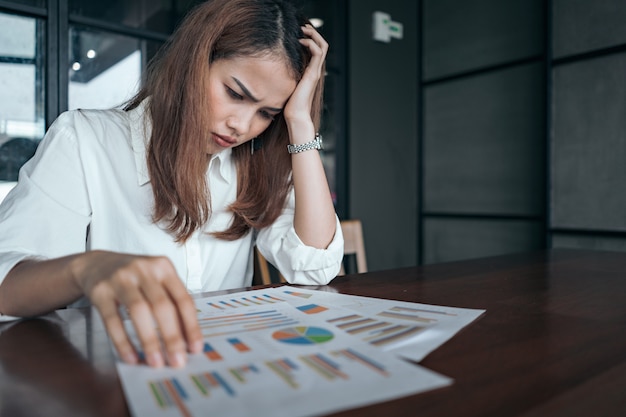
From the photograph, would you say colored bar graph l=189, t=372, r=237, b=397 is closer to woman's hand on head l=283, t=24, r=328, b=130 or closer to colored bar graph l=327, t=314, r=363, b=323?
colored bar graph l=327, t=314, r=363, b=323

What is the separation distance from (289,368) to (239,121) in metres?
0.72

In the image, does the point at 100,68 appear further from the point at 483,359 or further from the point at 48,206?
the point at 483,359

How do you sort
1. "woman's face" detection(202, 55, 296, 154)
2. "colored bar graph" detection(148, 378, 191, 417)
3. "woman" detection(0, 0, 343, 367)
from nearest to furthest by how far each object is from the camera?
"colored bar graph" detection(148, 378, 191, 417)
"woman" detection(0, 0, 343, 367)
"woman's face" detection(202, 55, 296, 154)

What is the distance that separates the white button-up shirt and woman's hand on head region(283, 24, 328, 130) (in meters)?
0.21

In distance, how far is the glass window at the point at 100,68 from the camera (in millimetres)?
1952

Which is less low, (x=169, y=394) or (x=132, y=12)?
(x=132, y=12)

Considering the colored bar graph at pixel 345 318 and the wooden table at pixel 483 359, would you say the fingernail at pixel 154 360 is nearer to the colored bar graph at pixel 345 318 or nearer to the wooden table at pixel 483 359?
the wooden table at pixel 483 359

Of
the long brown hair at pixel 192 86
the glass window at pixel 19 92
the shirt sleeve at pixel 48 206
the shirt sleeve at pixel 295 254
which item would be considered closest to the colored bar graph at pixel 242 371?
the shirt sleeve at pixel 48 206

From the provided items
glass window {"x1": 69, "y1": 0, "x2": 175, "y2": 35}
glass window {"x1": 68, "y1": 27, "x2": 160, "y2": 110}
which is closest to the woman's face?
glass window {"x1": 68, "y1": 27, "x2": 160, "y2": 110}

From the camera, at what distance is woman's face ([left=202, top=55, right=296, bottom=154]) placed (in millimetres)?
1009

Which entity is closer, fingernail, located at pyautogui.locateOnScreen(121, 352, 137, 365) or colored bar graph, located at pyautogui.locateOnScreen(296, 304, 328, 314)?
fingernail, located at pyautogui.locateOnScreen(121, 352, 137, 365)

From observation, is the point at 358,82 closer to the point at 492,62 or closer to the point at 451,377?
the point at 492,62

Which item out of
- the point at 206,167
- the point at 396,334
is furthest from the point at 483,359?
the point at 206,167

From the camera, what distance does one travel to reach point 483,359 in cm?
47
